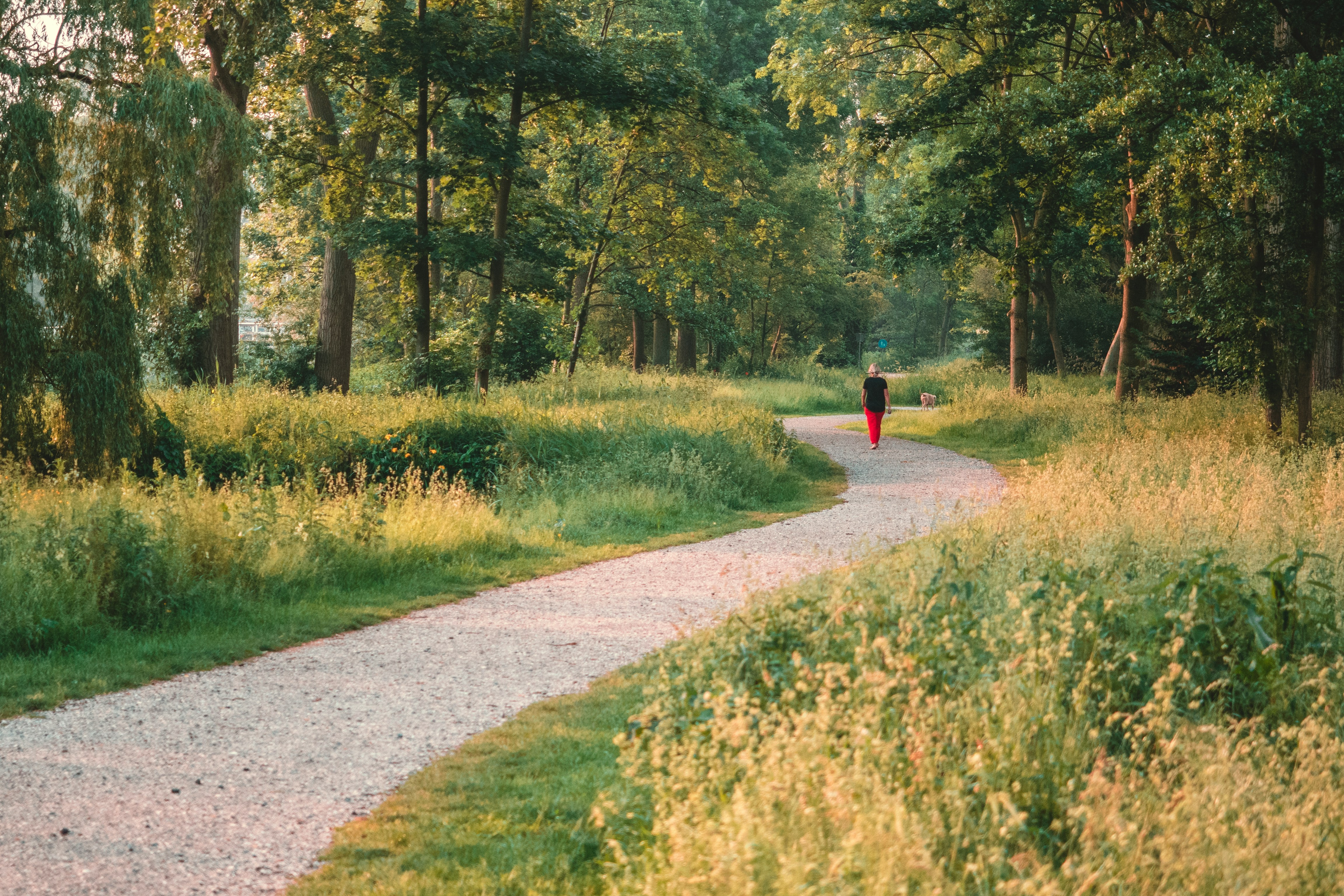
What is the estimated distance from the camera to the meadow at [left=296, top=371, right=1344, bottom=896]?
3.20 meters

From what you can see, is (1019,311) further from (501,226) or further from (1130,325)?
(501,226)

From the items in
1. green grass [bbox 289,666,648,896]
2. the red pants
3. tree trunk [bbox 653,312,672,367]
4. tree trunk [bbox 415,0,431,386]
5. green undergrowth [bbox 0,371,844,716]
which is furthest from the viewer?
tree trunk [bbox 653,312,672,367]

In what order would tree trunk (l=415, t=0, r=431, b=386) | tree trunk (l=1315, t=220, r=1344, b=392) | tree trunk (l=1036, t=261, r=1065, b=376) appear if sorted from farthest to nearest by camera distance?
tree trunk (l=1036, t=261, r=1065, b=376) → tree trunk (l=1315, t=220, r=1344, b=392) → tree trunk (l=415, t=0, r=431, b=386)

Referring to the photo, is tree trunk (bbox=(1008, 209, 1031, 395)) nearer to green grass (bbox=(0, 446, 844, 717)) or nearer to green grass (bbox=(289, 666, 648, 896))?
green grass (bbox=(0, 446, 844, 717))

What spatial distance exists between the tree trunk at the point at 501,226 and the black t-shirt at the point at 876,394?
7076 millimetres

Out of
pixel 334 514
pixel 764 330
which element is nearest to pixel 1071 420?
pixel 334 514

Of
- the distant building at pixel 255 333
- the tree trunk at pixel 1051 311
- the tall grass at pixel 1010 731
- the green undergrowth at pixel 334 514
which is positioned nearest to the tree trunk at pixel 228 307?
the distant building at pixel 255 333

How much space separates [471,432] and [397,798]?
11.2 meters

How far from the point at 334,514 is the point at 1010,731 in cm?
777

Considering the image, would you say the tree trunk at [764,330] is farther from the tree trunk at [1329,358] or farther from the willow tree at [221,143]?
the willow tree at [221,143]

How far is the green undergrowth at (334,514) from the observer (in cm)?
748

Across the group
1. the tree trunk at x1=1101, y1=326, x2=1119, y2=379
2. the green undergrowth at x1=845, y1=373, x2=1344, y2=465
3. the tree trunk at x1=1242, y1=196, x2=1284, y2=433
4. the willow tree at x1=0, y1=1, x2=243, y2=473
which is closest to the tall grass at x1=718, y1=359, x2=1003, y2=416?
the green undergrowth at x1=845, y1=373, x2=1344, y2=465

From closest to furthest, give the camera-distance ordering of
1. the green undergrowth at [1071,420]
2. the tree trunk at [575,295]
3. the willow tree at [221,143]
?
the willow tree at [221,143] < the green undergrowth at [1071,420] < the tree trunk at [575,295]

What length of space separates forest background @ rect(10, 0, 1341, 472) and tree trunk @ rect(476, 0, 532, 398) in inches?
2.6
